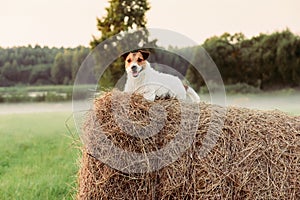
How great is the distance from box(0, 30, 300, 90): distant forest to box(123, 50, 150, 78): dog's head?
6.76 m

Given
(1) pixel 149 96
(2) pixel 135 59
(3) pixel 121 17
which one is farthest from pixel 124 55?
(3) pixel 121 17

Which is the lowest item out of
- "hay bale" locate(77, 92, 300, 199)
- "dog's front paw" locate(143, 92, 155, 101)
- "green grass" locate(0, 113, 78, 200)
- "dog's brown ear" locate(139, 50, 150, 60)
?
"green grass" locate(0, 113, 78, 200)

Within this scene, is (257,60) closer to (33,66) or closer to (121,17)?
(121,17)

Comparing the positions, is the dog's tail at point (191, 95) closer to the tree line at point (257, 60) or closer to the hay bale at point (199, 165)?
the hay bale at point (199, 165)

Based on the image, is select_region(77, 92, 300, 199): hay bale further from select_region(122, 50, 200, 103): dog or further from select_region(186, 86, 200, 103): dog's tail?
select_region(186, 86, 200, 103): dog's tail

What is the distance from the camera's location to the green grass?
6.50 meters

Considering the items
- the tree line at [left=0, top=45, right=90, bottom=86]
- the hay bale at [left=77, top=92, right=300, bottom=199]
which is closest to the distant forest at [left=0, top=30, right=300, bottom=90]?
the tree line at [left=0, top=45, right=90, bottom=86]

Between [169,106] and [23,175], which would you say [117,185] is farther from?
[23,175]

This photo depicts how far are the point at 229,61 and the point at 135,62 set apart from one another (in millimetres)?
9858

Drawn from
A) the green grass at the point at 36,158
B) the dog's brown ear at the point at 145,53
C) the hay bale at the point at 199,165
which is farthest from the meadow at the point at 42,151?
the dog's brown ear at the point at 145,53

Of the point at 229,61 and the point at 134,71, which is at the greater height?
the point at 229,61

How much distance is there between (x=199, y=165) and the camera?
12.5 ft

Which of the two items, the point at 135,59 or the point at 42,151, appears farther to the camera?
the point at 42,151

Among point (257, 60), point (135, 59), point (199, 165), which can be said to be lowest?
point (199, 165)
